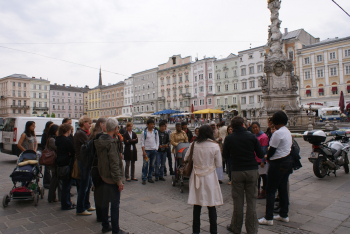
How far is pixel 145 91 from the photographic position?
75.4 m

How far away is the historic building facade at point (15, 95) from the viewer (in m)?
80.8

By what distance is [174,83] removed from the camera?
6794 centimetres

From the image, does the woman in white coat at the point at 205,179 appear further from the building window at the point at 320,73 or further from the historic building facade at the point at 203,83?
the historic building facade at the point at 203,83

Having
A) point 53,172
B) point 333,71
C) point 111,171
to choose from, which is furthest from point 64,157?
point 333,71

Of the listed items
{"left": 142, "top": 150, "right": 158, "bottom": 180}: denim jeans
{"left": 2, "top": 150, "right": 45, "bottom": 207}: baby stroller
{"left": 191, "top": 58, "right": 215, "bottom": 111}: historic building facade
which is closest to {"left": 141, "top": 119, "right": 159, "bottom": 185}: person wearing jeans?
{"left": 142, "top": 150, "right": 158, "bottom": 180}: denim jeans

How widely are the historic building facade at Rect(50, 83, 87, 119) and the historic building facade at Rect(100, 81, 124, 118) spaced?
48.1ft

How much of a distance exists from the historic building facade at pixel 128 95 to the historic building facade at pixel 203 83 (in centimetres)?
2351

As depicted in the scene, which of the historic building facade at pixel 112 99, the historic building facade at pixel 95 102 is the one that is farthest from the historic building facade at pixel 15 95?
the historic building facade at pixel 112 99

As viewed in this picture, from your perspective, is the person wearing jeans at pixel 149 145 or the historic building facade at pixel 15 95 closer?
the person wearing jeans at pixel 149 145

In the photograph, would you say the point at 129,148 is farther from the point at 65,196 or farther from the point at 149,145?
the point at 65,196

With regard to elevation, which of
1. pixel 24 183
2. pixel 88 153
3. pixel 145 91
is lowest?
pixel 24 183

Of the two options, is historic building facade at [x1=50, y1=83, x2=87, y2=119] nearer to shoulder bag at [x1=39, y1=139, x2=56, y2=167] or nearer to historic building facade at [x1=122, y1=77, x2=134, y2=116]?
historic building facade at [x1=122, y1=77, x2=134, y2=116]

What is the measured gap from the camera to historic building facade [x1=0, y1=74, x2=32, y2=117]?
80.8 meters

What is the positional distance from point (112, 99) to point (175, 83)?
92.8 ft
